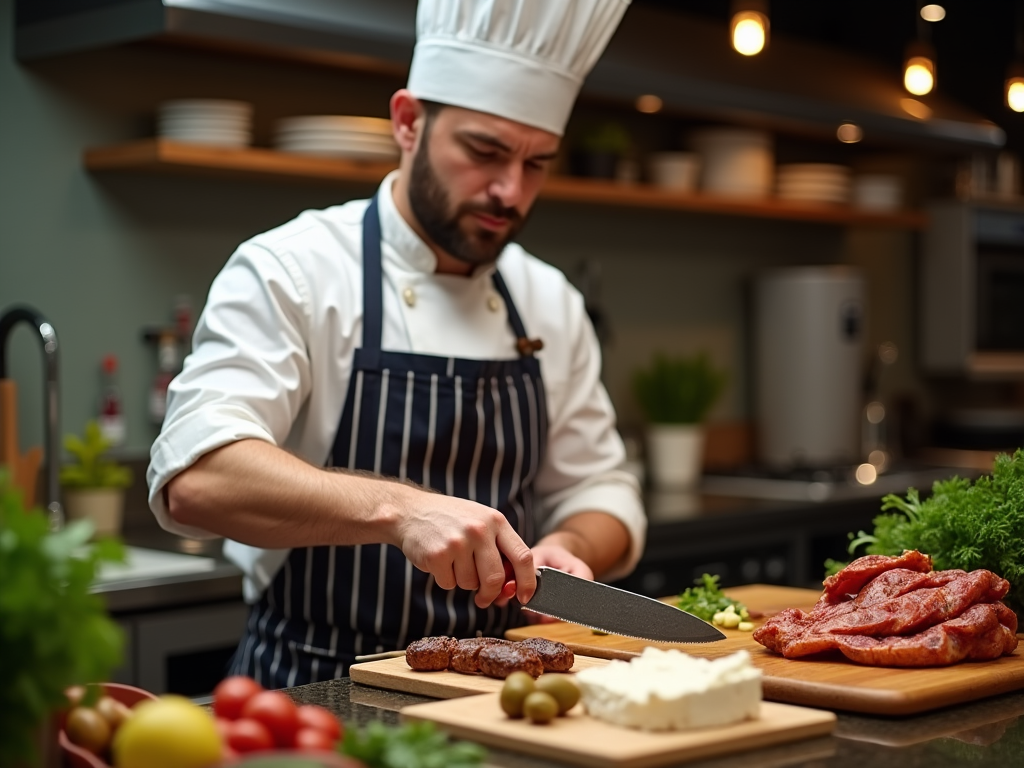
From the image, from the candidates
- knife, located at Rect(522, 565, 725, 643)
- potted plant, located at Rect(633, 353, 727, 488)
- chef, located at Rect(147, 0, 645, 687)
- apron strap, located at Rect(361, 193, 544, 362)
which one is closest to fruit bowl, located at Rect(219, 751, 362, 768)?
knife, located at Rect(522, 565, 725, 643)

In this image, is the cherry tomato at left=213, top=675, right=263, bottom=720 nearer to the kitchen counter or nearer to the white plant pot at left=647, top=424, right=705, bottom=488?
the kitchen counter

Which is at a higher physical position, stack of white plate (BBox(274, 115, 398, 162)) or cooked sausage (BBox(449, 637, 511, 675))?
stack of white plate (BBox(274, 115, 398, 162))

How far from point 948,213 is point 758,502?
211cm

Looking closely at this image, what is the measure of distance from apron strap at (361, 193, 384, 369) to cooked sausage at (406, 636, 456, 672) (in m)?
0.65

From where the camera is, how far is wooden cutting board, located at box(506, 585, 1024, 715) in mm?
1471

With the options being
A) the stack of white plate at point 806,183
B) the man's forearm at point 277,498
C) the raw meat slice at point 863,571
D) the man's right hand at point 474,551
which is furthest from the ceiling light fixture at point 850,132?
the man's right hand at point 474,551

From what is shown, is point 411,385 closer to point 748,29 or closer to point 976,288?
point 748,29

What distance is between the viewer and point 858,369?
16.3ft

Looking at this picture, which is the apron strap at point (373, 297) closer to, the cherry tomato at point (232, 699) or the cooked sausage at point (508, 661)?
the cooked sausage at point (508, 661)

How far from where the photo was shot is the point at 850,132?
4.47 m

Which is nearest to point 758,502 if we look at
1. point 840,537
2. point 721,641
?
point 840,537

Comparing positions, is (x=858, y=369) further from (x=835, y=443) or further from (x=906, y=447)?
(x=906, y=447)

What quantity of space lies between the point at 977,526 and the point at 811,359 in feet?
10.2

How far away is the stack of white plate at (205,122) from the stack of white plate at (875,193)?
2591 mm
